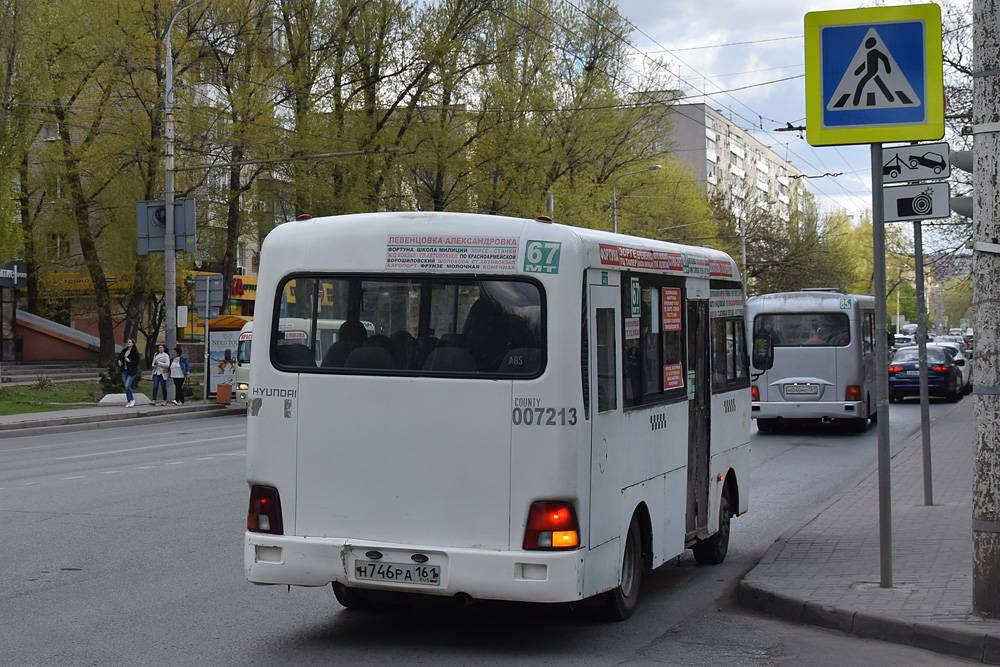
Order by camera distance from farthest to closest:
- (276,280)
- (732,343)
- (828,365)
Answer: (828,365), (732,343), (276,280)

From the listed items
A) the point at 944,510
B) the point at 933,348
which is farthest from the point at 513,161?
the point at 944,510

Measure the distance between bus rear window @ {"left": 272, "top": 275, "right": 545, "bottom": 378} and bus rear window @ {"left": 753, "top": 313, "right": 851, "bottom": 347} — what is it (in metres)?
16.8

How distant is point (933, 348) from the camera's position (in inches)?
1345

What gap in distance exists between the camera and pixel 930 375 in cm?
→ 3369

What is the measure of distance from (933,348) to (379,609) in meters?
29.8

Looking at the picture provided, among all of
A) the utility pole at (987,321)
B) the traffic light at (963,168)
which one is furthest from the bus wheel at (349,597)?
the traffic light at (963,168)

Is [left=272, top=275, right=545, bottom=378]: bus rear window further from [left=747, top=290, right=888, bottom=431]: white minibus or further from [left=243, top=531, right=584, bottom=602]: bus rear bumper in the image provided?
[left=747, top=290, right=888, bottom=431]: white minibus

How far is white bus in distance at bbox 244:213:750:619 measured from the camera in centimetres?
619

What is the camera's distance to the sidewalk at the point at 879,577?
21.7 feet

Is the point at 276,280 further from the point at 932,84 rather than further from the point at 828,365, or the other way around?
the point at 828,365

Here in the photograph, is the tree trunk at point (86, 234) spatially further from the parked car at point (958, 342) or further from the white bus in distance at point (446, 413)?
the parked car at point (958, 342)

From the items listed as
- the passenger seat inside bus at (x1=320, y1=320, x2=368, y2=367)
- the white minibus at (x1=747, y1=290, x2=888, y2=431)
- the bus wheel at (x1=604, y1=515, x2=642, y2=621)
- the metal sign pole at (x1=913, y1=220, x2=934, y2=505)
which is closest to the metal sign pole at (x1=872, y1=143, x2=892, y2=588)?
the bus wheel at (x1=604, y1=515, x2=642, y2=621)

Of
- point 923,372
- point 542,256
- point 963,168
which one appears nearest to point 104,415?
point 923,372

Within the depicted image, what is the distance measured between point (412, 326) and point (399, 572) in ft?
4.35
